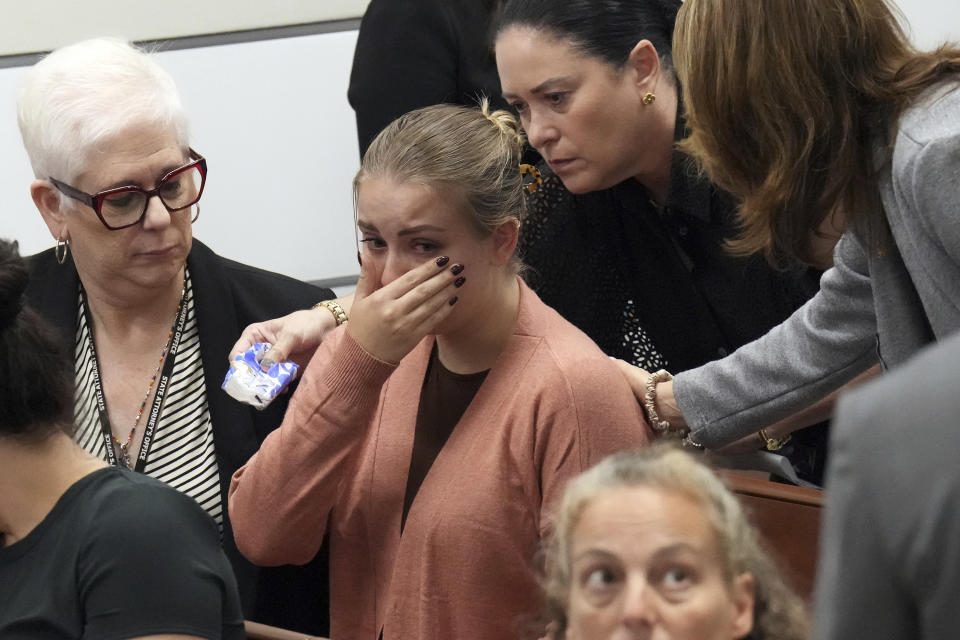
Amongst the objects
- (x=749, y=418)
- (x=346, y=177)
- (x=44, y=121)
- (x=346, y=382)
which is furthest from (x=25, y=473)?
(x=346, y=177)

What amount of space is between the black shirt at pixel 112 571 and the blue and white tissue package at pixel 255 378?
504mm

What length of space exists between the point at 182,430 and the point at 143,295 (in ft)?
0.90

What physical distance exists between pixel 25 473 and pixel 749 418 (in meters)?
1.12

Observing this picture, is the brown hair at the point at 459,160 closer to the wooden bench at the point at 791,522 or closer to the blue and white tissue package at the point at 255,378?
the blue and white tissue package at the point at 255,378

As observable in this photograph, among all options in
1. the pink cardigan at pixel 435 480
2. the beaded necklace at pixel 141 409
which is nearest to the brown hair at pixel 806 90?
the pink cardigan at pixel 435 480

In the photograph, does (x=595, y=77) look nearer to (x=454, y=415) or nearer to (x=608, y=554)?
(x=454, y=415)

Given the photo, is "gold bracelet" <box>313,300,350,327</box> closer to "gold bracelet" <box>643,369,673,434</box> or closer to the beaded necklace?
the beaded necklace

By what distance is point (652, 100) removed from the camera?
2.57 m

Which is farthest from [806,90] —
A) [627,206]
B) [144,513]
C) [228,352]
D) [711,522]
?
[228,352]

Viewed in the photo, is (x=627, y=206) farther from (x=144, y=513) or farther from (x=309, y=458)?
(x=144, y=513)

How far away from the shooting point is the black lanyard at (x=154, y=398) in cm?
254

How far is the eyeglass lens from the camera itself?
2.52 m

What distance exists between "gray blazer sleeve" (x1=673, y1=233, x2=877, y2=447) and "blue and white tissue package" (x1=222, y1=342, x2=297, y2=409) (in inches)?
26.7

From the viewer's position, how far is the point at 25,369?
188cm
